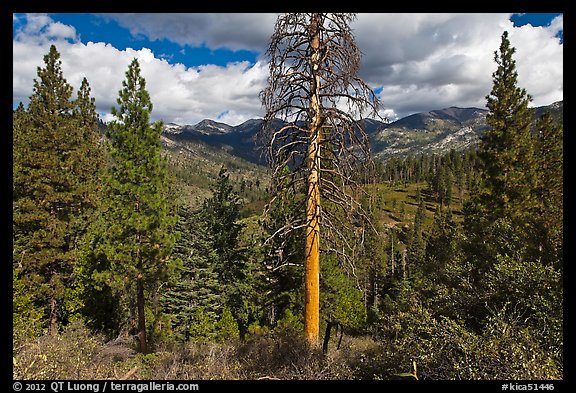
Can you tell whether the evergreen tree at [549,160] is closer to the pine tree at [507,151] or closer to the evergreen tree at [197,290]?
the pine tree at [507,151]

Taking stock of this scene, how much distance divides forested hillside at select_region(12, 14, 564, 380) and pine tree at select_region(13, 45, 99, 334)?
0.10 meters

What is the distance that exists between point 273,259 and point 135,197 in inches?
282

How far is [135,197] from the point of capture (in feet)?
47.7

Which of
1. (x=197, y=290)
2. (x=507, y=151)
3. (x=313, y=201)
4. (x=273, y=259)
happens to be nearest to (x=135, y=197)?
(x=273, y=259)

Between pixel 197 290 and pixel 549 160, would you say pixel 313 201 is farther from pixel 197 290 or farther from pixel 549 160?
pixel 197 290

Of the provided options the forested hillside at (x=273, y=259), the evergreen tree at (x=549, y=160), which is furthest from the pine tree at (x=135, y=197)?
the evergreen tree at (x=549, y=160)

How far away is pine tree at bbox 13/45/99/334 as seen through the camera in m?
16.4

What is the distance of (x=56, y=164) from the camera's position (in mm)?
17078

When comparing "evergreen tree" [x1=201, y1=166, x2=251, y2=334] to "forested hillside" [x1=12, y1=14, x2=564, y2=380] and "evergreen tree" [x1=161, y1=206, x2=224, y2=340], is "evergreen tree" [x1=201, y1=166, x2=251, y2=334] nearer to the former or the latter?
"forested hillside" [x1=12, y1=14, x2=564, y2=380]
